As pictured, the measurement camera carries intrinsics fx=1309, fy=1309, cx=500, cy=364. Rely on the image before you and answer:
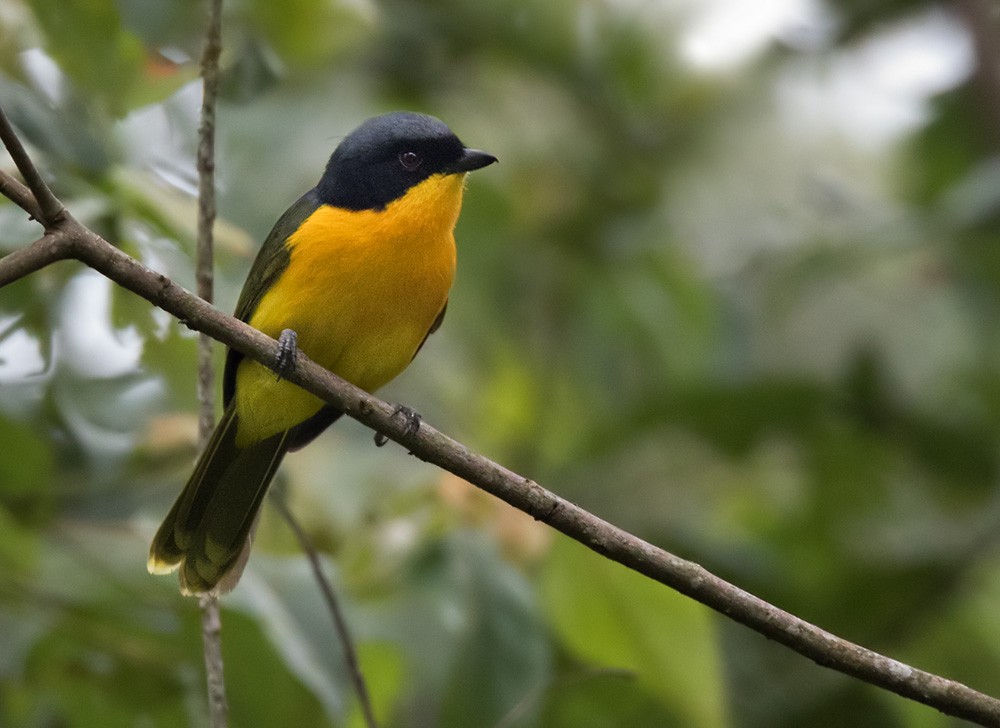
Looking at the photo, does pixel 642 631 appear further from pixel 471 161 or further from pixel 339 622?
pixel 471 161

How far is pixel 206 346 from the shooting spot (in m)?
3.09

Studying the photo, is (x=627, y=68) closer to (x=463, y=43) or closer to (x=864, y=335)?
(x=463, y=43)

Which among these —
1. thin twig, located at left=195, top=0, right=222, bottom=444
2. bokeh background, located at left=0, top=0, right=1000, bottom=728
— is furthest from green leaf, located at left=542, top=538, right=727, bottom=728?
thin twig, located at left=195, top=0, right=222, bottom=444

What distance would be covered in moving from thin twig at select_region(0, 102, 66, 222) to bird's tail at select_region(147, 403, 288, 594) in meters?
1.23

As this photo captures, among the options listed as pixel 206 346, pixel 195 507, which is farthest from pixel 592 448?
pixel 206 346

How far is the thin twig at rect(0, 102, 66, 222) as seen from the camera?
6.57 feet

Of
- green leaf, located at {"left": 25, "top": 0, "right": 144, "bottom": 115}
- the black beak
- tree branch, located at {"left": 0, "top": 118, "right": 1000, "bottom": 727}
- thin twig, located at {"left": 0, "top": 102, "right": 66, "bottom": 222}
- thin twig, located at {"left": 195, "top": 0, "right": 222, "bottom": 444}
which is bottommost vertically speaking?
tree branch, located at {"left": 0, "top": 118, "right": 1000, "bottom": 727}

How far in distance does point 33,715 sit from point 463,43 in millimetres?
3390

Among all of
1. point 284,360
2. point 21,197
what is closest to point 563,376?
point 284,360

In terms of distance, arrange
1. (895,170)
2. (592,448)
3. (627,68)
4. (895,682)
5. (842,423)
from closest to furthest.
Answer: (895,682)
(592,448)
(842,423)
(627,68)
(895,170)

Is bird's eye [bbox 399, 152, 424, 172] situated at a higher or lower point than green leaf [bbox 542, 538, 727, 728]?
higher

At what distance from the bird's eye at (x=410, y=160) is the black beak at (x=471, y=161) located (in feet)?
0.32

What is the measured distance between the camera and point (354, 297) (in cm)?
340

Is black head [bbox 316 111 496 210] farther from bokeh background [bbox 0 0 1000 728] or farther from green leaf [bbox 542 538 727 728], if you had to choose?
green leaf [bbox 542 538 727 728]
